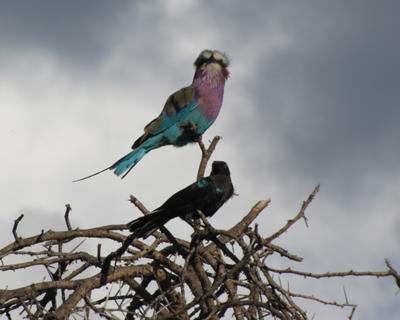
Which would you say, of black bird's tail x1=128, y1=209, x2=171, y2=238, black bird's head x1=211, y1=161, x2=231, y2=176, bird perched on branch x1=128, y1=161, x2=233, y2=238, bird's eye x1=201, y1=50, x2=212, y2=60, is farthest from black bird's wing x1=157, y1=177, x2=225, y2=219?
bird's eye x1=201, y1=50, x2=212, y2=60

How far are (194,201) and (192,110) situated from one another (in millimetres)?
3297

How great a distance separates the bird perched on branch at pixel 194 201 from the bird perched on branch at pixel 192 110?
2.14 m

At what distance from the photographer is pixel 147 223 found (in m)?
5.10

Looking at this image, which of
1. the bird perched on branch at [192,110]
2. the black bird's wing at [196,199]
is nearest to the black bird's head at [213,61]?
the bird perched on branch at [192,110]

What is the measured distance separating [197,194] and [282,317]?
1.56 m

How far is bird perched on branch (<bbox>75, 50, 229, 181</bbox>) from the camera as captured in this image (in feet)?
27.8

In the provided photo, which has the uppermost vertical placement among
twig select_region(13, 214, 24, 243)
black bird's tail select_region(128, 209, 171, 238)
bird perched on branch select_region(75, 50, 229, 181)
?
bird perched on branch select_region(75, 50, 229, 181)

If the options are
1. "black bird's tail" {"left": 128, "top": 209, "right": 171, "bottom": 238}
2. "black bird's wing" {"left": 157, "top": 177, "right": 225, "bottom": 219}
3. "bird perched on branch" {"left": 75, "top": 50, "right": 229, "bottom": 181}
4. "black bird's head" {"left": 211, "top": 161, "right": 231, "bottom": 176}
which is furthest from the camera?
"bird perched on branch" {"left": 75, "top": 50, "right": 229, "bottom": 181}

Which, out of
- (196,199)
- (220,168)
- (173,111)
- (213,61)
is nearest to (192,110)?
(173,111)

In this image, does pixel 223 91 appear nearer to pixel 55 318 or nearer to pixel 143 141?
pixel 143 141

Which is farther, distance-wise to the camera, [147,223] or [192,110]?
[192,110]

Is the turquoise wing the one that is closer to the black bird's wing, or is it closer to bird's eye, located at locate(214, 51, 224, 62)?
bird's eye, located at locate(214, 51, 224, 62)

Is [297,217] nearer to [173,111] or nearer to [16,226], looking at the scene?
[16,226]

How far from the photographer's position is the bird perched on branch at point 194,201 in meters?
5.12
